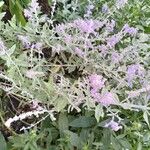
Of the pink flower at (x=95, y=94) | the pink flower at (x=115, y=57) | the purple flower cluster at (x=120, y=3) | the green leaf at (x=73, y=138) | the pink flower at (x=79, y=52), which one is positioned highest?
the purple flower cluster at (x=120, y=3)

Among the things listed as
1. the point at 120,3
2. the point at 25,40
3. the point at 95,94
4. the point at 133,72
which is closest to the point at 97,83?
the point at 95,94

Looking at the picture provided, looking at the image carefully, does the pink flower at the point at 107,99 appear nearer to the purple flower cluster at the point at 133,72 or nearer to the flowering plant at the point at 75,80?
the flowering plant at the point at 75,80

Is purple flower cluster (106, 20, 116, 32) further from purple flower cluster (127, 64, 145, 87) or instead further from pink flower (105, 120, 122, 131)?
pink flower (105, 120, 122, 131)

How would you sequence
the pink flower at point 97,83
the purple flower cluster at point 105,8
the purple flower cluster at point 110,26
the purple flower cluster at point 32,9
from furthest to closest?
1. the purple flower cluster at point 105,8
2. the purple flower cluster at point 110,26
3. the purple flower cluster at point 32,9
4. the pink flower at point 97,83

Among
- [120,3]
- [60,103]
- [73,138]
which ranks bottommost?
[73,138]

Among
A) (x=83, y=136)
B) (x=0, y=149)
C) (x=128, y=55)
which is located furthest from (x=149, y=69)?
Answer: (x=0, y=149)

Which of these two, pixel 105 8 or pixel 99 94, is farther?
pixel 105 8

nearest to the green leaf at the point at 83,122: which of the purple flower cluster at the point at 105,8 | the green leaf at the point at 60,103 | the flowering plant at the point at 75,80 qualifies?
the flowering plant at the point at 75,80

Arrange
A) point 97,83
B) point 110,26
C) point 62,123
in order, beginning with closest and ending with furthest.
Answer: point 97,83 < point 62,123 < point 110,26

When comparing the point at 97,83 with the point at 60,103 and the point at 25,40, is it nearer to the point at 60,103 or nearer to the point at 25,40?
the point at 60,103
